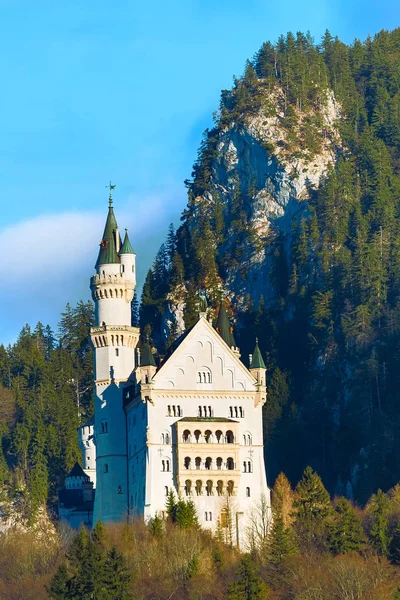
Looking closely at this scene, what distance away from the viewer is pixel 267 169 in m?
171

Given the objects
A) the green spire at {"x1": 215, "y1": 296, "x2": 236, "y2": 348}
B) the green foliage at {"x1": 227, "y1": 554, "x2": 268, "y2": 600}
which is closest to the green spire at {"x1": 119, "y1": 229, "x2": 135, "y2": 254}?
the green spire at {"x1": 215, "y1": 296, "x2": 236, "y2": 348}

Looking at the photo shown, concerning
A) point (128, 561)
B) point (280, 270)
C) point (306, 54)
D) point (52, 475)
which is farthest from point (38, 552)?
point (306, 54)

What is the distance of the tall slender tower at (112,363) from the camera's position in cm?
12231

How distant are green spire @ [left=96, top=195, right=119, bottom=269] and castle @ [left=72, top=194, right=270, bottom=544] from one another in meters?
0.27

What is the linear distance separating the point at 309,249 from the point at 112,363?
3863 centimetres

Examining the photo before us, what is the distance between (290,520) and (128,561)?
1262 centimetres

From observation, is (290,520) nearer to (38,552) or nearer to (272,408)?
(38,552)

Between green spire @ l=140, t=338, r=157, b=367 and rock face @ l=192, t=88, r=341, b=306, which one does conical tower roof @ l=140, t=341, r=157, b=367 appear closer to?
green spire @ l=140, t=338, r=157, b=367

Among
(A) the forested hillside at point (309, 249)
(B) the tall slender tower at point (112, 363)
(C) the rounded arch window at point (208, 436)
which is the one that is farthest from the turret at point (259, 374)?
(A) the forested hillside at point (309, 249)

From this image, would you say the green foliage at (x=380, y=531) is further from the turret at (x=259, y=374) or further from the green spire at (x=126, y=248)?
the green spire at (x=126, y=248)

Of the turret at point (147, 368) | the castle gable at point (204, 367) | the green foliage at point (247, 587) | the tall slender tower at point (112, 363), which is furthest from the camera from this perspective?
the tall slender tower at point (112, 363)

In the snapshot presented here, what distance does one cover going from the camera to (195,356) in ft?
395

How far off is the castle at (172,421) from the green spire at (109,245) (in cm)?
27

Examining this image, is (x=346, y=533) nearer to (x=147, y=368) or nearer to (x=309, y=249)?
(x=147, y=368)
